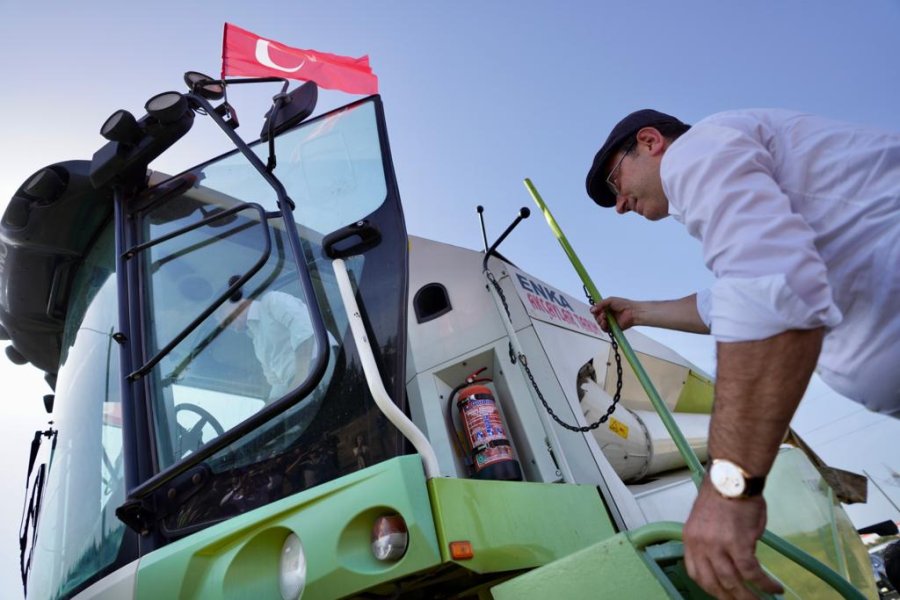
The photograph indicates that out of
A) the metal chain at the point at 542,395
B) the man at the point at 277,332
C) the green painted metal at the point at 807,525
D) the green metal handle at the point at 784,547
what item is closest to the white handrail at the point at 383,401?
the man at the point at 277,332

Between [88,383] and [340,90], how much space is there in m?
2.17

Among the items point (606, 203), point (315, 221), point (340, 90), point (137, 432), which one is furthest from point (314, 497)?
point (340, 90)

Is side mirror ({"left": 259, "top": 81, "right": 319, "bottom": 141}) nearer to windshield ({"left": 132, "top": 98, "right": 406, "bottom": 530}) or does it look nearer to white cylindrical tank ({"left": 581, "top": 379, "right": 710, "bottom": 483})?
windshield ({"left": 132, "top": 98, "right": 406, "bottom": 530})

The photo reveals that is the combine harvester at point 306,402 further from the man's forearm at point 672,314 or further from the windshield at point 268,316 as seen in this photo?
the man's forearm at point 672,314

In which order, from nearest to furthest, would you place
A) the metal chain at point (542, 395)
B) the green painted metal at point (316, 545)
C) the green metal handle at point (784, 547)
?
the green metal handle at point (784, 547) → the green painted metal at point (316, 545) → the metal chain at point (542, 395)

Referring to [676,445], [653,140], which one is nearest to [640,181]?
[653,140]

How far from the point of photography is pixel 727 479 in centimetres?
86

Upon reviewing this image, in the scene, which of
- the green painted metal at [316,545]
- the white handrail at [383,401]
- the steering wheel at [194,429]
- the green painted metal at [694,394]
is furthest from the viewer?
the green painted metal at [694,394]

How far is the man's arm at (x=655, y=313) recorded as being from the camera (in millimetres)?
1826

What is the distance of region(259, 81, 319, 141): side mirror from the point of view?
6.51 ft

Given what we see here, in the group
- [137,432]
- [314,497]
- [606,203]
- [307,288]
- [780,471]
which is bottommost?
[780,471]

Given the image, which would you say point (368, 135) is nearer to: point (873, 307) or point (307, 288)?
point (307, 288)

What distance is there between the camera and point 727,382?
0.89 meters

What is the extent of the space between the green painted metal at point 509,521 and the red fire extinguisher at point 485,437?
0.87ft
